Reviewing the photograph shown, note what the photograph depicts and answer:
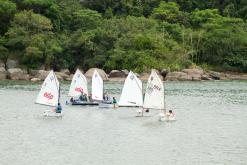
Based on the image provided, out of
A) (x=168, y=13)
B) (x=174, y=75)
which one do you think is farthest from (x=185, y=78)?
(x=168, y=13)

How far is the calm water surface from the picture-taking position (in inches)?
1582

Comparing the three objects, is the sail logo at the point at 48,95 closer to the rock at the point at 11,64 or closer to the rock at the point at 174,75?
the rock at the point at 174,75

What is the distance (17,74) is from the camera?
370 feet

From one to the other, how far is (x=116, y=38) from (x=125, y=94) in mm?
59227

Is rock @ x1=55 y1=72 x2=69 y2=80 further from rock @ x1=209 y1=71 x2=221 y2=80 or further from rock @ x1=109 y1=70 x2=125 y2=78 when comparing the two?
rock @ x1=209 y1=71 x2=221 y2=80

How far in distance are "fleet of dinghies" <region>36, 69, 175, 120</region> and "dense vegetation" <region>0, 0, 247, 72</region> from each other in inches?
1732

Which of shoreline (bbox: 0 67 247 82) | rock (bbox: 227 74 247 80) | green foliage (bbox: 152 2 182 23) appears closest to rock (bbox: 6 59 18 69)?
shoreline (bbox: 0 67 247 82)

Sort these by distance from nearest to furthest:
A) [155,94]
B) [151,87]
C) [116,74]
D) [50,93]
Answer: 1. [155,94]
2. [151,87]
3. [50,93]
4. [116,74]

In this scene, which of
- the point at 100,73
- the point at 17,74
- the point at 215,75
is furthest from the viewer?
the point at 215,75

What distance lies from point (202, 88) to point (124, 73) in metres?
22.3

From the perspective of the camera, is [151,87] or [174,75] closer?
[151,87]

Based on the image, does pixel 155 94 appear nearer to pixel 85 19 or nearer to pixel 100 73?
pixel 100 73

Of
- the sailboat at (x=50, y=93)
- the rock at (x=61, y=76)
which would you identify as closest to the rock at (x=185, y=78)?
the rock at (x=61, y=76)

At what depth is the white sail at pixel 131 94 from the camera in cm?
6225
